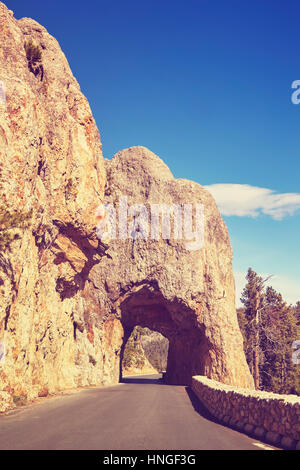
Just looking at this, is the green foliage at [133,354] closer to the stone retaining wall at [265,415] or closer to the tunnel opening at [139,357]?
the tunnel opening at [139,357]

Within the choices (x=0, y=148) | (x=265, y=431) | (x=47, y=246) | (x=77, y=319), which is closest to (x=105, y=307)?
(x=77, y=319)

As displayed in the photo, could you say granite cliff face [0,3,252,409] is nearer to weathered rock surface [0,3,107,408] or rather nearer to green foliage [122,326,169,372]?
weathered rock surface [0,3,107,408]

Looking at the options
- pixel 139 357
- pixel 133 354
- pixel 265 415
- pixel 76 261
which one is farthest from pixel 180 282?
pixel 139 357

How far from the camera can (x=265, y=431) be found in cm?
972

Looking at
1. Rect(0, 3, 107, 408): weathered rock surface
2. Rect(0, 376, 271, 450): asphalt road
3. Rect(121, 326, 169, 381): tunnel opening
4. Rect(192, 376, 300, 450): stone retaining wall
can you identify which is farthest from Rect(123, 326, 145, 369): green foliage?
Rect(192, 376, 300, 450): stone retaining wall

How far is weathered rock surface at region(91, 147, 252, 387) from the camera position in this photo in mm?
38344

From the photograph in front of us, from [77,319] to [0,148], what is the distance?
17.0 m

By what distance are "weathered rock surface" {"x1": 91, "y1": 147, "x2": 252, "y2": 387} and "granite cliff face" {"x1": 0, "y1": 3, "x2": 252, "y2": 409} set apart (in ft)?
0.36

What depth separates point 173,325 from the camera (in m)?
45.3

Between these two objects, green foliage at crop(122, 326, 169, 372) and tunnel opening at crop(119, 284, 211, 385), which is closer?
tunnel opening at crop(119, 284, 211, 385)

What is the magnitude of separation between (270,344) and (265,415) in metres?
40.6

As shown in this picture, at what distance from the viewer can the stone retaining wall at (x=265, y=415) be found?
8508mm

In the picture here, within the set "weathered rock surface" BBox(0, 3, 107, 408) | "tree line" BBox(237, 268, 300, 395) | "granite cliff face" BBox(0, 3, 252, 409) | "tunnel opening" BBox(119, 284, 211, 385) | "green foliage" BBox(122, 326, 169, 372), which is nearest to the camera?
"weathered rock surface" BBox(0, 3, 107, 408)
